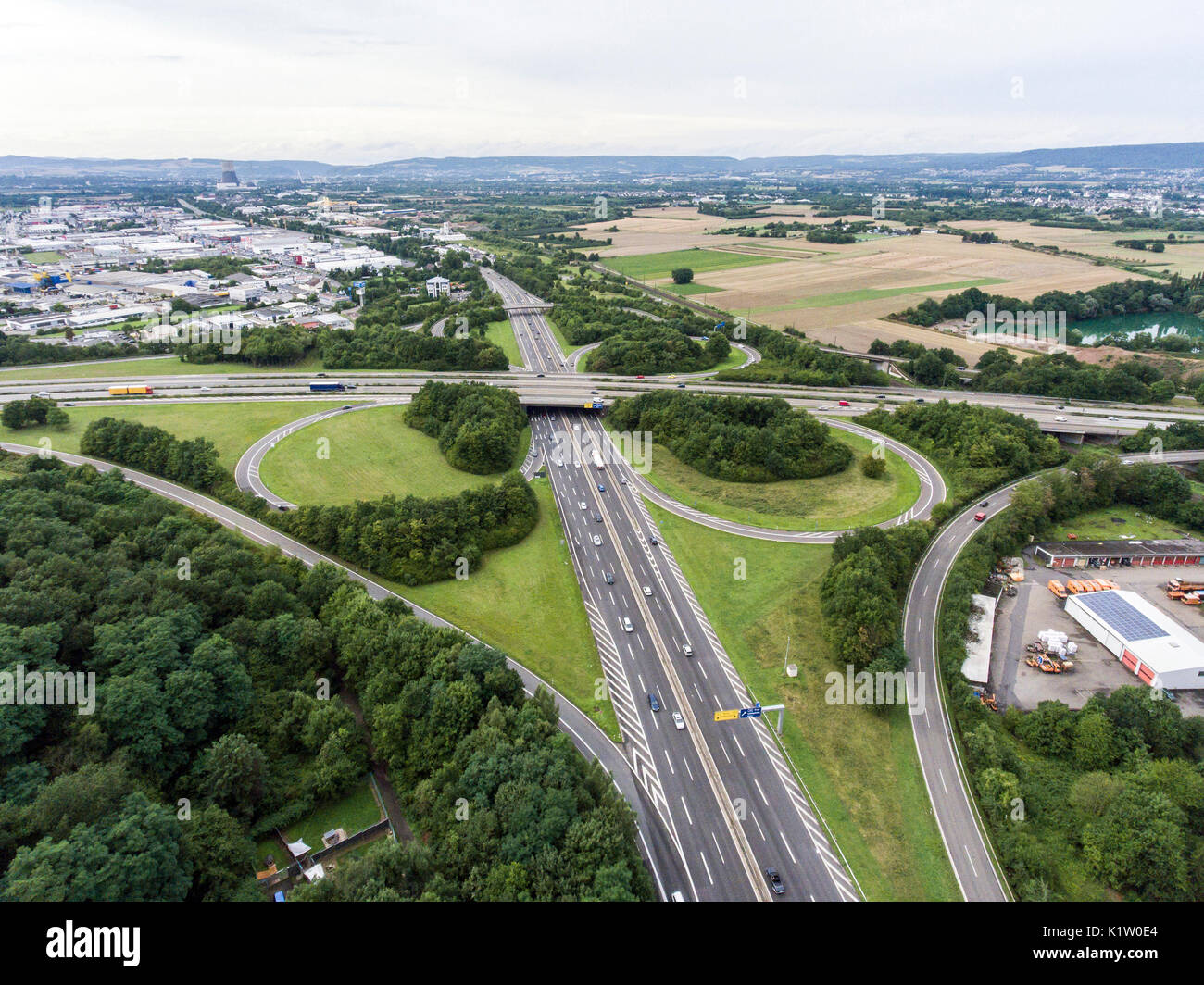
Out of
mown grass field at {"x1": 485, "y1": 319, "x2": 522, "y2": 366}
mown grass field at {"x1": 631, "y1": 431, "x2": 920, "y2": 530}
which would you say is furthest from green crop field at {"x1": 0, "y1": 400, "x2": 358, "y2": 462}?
mown grass field at {"x1": 631, "y1": 431, "x2": 920, "y2": 530}

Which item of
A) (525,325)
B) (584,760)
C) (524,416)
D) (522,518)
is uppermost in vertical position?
(525,325)

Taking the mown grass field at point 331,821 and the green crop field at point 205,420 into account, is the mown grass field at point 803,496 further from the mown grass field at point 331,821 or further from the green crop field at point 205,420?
the green crop field at point 205,420

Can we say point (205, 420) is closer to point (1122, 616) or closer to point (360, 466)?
point (360, 466)

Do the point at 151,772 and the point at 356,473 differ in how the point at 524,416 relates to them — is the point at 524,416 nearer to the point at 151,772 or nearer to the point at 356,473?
the point at 356,473

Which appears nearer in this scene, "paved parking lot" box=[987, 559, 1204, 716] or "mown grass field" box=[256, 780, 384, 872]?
"mown grass field" box=[256, 780, 384, 872]

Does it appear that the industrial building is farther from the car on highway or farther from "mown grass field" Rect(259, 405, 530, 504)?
"mown grass field" Rect(259, 405, 530, 504)

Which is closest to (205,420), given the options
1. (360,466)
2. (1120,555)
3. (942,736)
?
(360,466)

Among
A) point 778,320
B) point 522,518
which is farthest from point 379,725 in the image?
point 778,320

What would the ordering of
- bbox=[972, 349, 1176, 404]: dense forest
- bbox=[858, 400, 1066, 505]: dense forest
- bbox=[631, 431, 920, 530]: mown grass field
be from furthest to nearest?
1. bbox=[972, 349, 1176, 404]: dense forest
2. bbox=[858, 400, 1066, 505]: dense forest
3. bbox=[631, 431, 920, 530]: mown grass field
